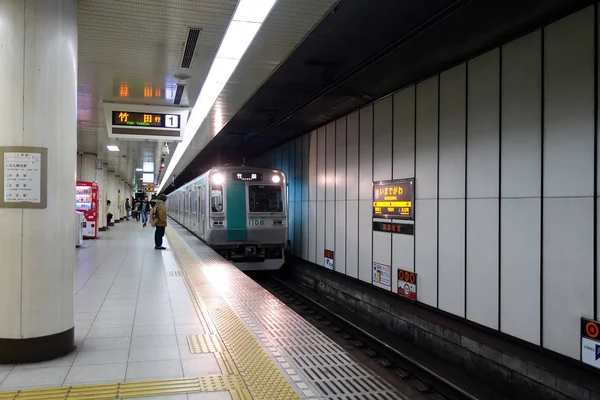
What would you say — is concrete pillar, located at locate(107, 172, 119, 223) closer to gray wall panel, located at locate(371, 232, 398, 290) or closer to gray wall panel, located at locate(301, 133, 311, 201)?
gray wall panel, located at locate(301, 133, 311, 201)

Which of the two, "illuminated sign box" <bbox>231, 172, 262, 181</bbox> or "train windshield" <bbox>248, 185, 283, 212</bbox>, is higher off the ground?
"illuminated sign box" <bbox>231, 172, 262, 181</bbox>

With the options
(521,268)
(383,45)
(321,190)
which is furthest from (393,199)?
(321,190)

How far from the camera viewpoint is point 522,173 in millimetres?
5180

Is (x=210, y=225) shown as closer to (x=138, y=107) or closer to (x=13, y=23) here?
(x=138, y=107)

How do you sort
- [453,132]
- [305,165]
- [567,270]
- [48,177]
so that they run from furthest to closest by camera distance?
[305,165] → [453,132] → [567,270] → [48,177]

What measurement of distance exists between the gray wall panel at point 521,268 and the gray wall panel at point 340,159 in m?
4.73

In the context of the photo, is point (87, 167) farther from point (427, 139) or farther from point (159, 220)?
point (427, 139)

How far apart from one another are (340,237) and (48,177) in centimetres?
718

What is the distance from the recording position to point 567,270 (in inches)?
180

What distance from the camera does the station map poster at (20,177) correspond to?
11.2ft

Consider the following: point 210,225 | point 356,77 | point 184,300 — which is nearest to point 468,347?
point 184,300

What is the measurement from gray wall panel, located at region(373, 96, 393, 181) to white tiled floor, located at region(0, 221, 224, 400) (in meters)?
3.97

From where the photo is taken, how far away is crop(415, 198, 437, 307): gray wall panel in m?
6.75

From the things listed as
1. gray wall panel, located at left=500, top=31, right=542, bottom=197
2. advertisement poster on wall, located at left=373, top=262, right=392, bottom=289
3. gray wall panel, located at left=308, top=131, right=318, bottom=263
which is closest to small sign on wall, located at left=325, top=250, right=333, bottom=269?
gray wall panel, located at left=308, top=131, right=318, bottom=263
